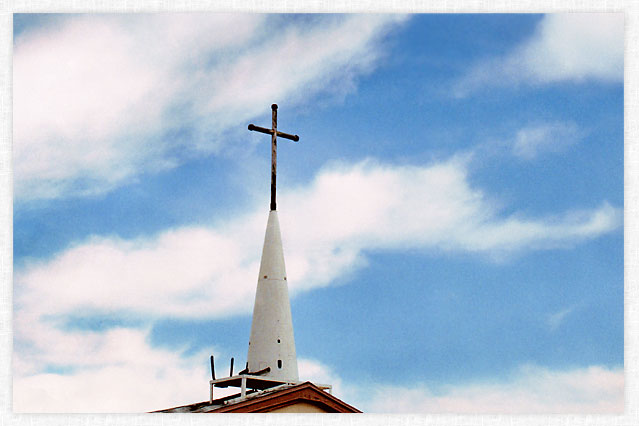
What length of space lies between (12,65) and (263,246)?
6.32 metres

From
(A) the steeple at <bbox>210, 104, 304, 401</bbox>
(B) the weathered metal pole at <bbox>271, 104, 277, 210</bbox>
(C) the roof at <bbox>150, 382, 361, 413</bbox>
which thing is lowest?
(C) the roof at <bbox>150, 382, 361, 413</bbox>

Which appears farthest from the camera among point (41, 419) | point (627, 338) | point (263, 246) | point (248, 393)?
point (263, 246)

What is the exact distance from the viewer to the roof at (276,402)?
1485cm

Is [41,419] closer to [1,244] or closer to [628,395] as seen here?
[1,244]

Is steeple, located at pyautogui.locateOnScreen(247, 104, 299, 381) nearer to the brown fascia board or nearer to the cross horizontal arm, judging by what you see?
the cross horizontal arm

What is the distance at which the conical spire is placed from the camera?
16.5 m

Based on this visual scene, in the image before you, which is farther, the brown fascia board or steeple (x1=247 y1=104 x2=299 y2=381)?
steeple (x1=247 y1=104 x2=299 y2=381)

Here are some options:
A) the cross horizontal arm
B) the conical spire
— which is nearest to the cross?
the cross horizontal arm

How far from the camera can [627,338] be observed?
43.4ft

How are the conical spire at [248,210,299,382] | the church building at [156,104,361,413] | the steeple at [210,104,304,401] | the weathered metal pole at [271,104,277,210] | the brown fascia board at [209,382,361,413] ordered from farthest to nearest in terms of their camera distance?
the weathered metal pole at [271,104,277,210] → the conical spire at [248,210,299,382] → the steeple at [210,104,304,401] → the church building at [156,104,361,413] → the brown fascia board at [209,382,361,413]

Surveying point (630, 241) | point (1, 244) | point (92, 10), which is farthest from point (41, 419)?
point (630, 241)

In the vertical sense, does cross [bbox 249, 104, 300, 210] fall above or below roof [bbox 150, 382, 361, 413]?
above

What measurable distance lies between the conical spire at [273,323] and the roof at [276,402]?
0.66 m

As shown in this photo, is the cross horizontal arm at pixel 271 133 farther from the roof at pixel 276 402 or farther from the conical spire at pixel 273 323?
the roof at pixel 276 402
